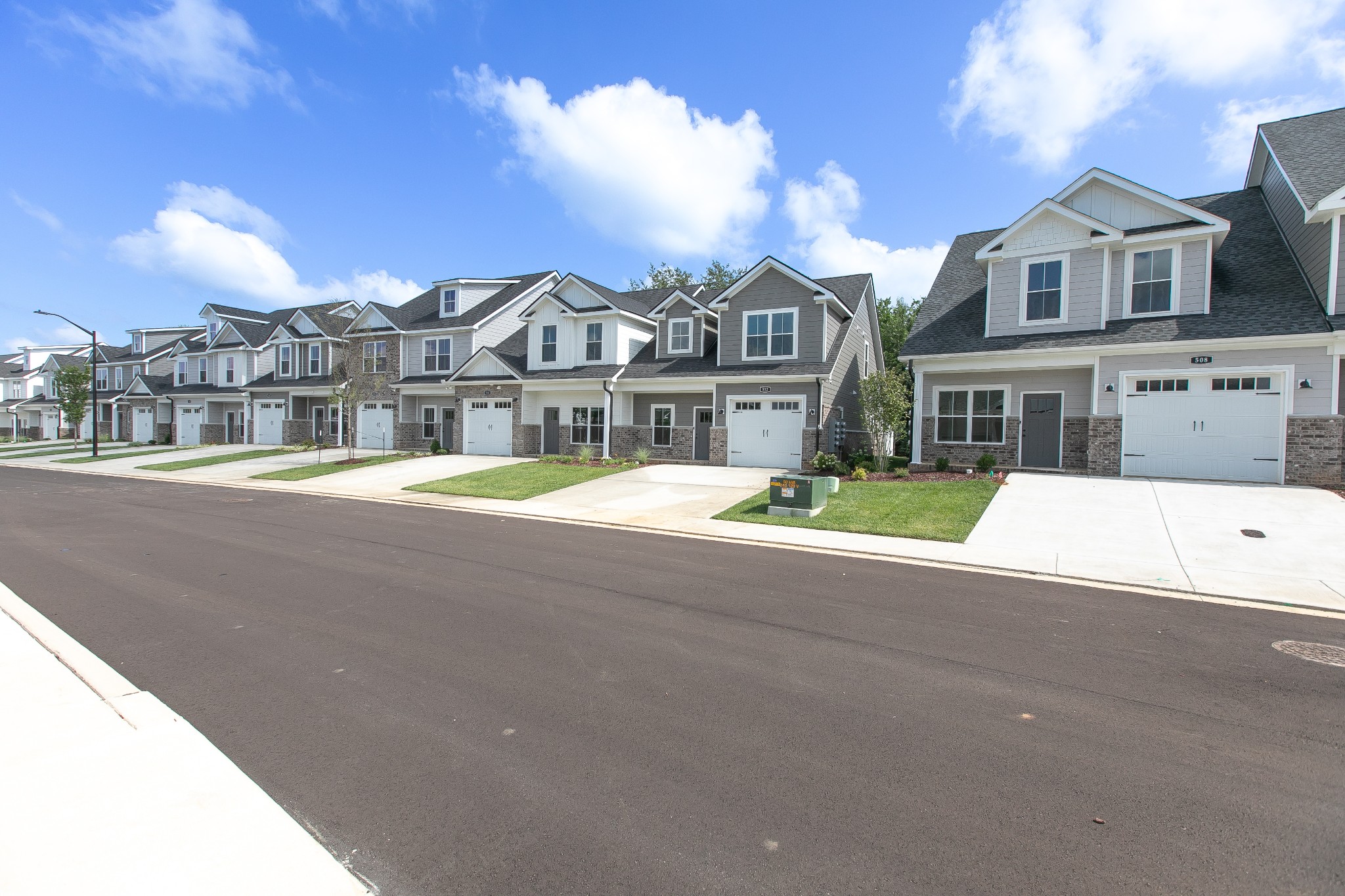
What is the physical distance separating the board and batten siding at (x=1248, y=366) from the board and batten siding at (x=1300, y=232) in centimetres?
172

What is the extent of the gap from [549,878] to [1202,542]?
39.8ft

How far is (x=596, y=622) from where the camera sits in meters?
6.64

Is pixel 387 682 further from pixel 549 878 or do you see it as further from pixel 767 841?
pixel 767 841

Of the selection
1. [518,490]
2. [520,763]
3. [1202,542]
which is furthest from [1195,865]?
[518,490]

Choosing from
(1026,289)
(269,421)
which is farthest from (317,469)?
(1026,289)

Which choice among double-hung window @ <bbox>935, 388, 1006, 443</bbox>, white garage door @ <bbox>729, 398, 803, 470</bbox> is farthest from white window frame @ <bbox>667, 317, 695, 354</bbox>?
double-hung window @ <bbox>935, 388, 1006, 443</bbox>

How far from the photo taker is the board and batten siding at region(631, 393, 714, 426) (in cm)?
2483

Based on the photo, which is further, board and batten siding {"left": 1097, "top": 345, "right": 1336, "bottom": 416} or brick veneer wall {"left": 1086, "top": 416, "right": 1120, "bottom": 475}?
brick veneer wall {"left": 1086, "top": 416, "right": 1120, "bottom": 475}

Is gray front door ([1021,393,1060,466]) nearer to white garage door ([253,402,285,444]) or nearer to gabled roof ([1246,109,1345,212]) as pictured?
gabled roof ([1246,109,1345,212])

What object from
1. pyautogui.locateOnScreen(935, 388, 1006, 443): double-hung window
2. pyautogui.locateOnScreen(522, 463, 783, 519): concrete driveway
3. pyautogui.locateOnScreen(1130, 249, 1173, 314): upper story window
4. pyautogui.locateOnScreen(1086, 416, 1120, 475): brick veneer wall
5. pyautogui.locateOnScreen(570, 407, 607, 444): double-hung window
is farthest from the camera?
pyautogui.locateOnScreen(570, 407, 607, 444): double-hung window

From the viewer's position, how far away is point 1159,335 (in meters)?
16.3

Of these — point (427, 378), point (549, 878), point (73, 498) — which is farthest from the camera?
point (427, 378)

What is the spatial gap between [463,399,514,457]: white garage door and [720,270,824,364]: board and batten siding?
34.5ft

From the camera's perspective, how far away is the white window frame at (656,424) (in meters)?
25.5
